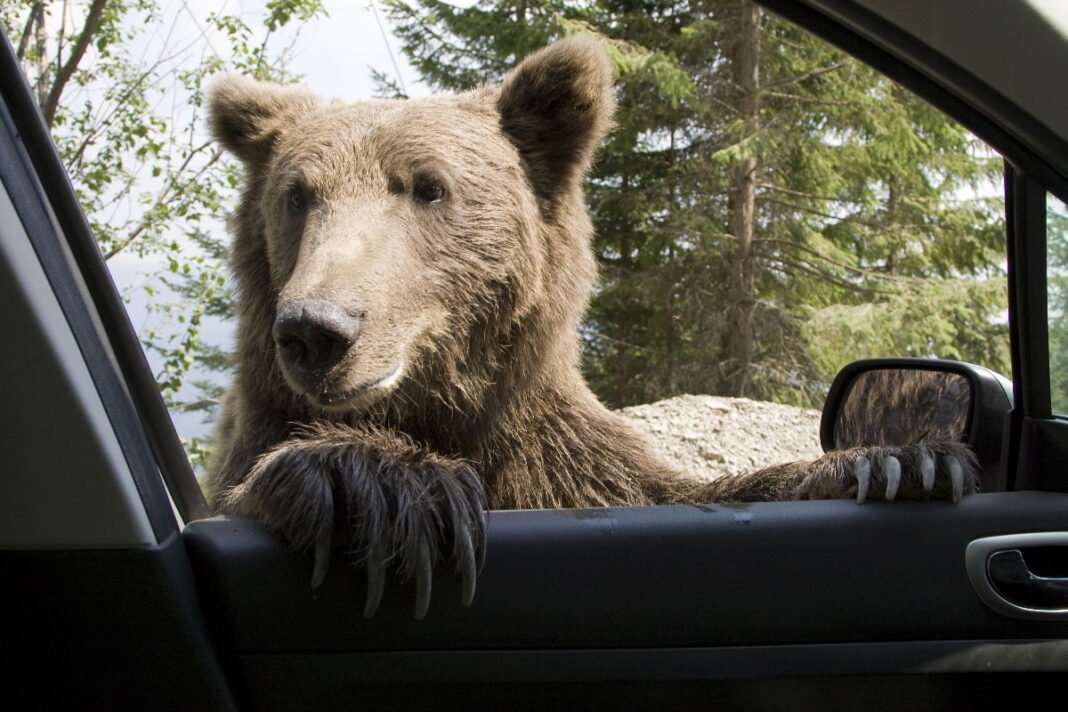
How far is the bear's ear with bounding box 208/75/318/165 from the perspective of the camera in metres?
3.00

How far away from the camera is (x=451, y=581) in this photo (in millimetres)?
1622

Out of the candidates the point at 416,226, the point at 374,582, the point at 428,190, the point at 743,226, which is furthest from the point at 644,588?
the point at 743,226

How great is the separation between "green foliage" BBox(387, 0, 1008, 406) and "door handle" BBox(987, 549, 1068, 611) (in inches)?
326

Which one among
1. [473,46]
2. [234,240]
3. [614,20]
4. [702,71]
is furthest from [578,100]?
[702,71]

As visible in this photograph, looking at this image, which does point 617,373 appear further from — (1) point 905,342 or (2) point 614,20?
(2) point 614,20

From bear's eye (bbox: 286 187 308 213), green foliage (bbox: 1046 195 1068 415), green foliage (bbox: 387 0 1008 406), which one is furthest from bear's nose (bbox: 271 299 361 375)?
green foliage (bbox: 387 0 1008 406)

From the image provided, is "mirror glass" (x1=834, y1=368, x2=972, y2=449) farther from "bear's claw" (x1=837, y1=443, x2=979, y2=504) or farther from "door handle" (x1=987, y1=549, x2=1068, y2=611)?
"door handle" (x1=987, y1=549, x2=1068, y2=611)

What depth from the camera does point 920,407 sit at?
250 centimetres

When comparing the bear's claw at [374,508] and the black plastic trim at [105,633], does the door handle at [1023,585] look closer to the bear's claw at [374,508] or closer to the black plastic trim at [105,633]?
the bear's claw at [374,508]

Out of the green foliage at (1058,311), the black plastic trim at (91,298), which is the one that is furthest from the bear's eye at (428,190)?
the green foliage at (1058,311)

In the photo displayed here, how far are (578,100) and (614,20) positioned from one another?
7.49 metres

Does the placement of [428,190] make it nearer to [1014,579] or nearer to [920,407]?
[920,407]

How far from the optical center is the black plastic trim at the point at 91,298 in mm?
1438

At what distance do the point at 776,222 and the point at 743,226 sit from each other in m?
0.48
